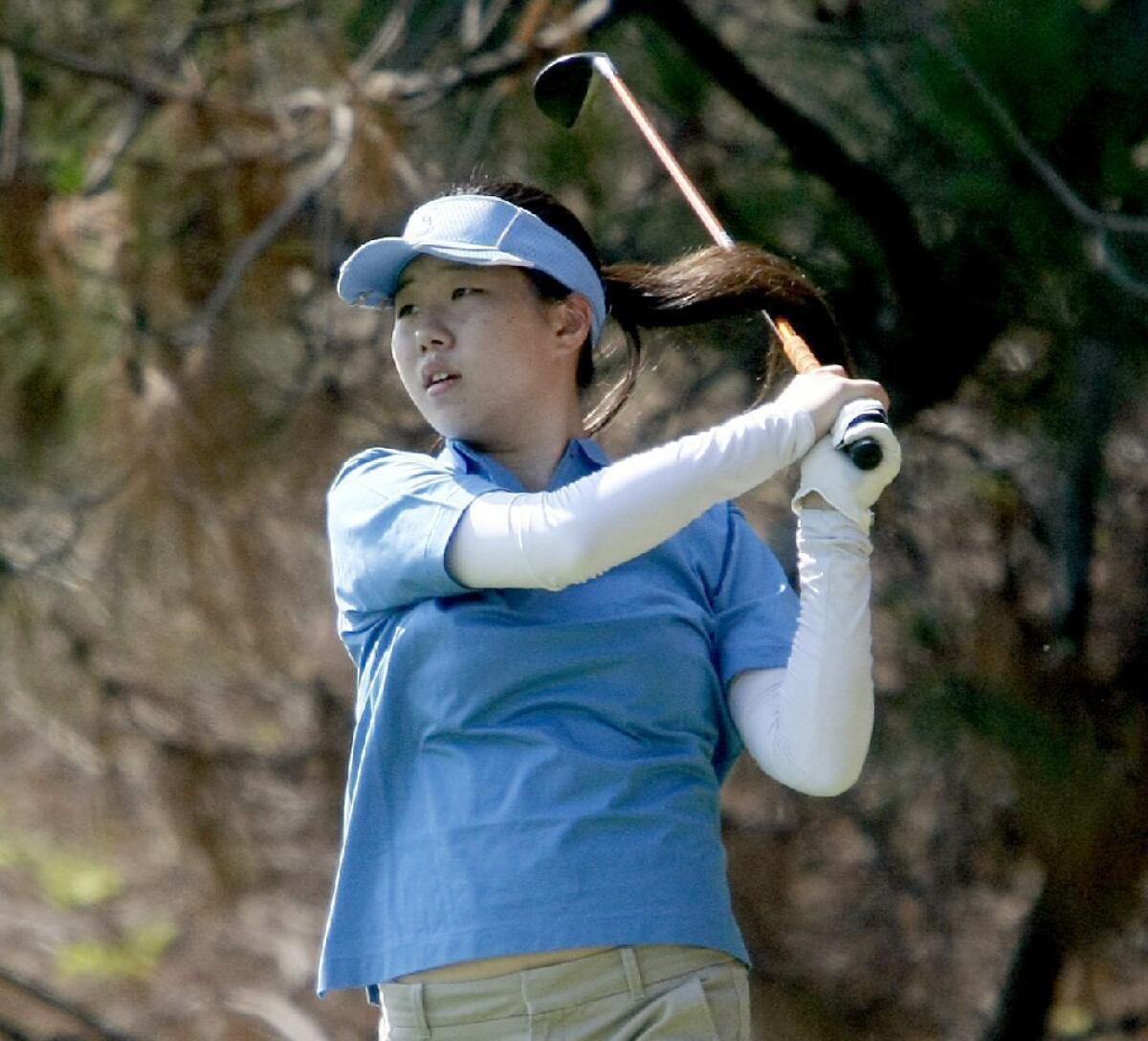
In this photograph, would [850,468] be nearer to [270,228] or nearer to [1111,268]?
[1111,268]

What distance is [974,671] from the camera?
287 cm

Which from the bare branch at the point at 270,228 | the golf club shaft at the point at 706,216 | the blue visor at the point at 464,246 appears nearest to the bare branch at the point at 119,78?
the bare branch at the point at 270,228

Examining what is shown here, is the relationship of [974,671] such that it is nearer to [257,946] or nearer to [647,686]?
[647,686]

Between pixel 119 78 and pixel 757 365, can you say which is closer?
pixel 757 365

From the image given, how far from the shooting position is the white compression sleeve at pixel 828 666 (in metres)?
1.52

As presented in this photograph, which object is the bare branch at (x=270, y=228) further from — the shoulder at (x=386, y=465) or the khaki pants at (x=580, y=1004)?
the khaki pants at (x=580, y=1004)

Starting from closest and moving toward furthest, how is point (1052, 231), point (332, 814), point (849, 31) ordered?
point (1052, 231) < point (849, 31) < point (332, 814)

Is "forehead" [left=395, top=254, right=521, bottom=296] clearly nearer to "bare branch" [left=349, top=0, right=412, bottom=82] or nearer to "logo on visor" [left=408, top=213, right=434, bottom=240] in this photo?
"logo on visor" [left=408, top=213, right=434, bottom=240]

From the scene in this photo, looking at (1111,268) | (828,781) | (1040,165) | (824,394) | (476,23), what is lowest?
(1111,268)

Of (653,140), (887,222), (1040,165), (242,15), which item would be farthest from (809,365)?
(242,15)

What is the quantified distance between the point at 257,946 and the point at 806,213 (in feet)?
6.63

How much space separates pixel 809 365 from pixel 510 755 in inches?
15.4

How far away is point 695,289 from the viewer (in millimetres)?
1827

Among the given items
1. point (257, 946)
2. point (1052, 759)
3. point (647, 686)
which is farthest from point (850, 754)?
point (257, 946)
